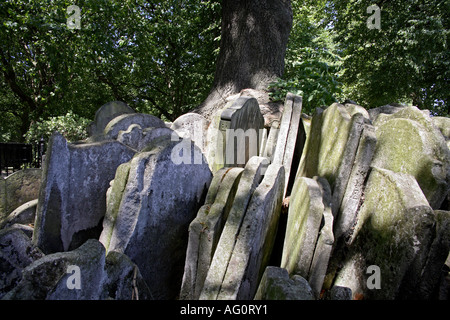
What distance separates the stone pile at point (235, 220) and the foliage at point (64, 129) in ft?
15.2

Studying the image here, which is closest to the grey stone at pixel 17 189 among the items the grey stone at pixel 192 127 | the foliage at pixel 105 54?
the grey stone at pixel 192 127

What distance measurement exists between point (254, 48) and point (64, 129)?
514 centimetres

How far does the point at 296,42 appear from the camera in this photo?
1462 centimetres

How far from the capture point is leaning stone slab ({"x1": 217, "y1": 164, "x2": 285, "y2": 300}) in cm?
192

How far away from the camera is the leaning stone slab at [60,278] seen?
1.47m

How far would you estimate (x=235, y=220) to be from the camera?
85.4 inches

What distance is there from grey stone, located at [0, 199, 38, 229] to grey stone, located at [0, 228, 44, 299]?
53.3 inches

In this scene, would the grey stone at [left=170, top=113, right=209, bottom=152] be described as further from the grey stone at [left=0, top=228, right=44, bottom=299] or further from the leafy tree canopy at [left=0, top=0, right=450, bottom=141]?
the grey stone at [left=0, top=228, right=44, bottom=299]

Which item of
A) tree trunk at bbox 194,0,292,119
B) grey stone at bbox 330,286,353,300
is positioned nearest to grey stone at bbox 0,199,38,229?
grey stone at bbox 330,286,353,300

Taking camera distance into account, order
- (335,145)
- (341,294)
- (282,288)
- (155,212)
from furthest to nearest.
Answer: (335,145) → (155,212) → (341,294) → (282,288)

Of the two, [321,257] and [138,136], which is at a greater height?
[138,136]

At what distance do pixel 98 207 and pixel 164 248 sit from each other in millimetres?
752

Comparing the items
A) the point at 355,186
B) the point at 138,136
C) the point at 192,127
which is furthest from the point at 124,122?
the point at 355,186

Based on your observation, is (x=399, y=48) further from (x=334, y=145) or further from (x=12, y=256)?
(x=12, y=256)
